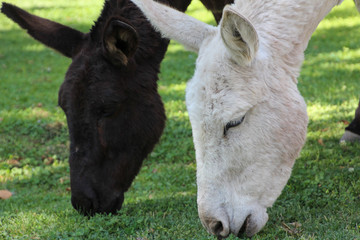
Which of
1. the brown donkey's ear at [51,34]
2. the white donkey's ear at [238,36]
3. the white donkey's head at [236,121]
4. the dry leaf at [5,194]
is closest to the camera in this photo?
the white donkey's ear at [238,36]

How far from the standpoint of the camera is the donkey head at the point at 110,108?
4.55m

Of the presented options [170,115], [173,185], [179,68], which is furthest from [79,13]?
[173,185]

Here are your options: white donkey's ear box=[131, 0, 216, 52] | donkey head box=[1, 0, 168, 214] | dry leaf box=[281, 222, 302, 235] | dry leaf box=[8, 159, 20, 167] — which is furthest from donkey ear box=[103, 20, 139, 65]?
dry leaf box=[8, 159, 20, 167]

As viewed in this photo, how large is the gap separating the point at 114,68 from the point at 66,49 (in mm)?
670

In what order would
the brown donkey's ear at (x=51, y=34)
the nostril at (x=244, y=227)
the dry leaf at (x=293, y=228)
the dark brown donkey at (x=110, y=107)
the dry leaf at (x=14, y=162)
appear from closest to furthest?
the nostril at (x=244, y=227)
the dry leaf at (x=293, y=228)
the dark brown donkey at (x=110, y=107)
the brown donkey's ear at (x=51, y=34)
the dry leaf at (x=14, y=162)

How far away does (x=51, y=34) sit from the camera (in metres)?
5.07

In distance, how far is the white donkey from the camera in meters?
3.38

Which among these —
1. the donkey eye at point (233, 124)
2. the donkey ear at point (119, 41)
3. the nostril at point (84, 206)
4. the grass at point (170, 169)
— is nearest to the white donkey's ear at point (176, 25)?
the donkey eye at point (233, 124)

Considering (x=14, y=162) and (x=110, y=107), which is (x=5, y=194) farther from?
(x=110, y=107)

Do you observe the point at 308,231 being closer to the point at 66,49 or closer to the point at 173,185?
the point at 173,185

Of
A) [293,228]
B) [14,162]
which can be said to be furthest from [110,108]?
[14,162]

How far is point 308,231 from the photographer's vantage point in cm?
399

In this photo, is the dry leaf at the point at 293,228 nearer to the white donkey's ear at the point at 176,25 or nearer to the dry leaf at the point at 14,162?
the white donkey's ear at the point at 176,25

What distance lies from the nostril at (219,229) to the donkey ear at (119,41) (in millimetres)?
1863
